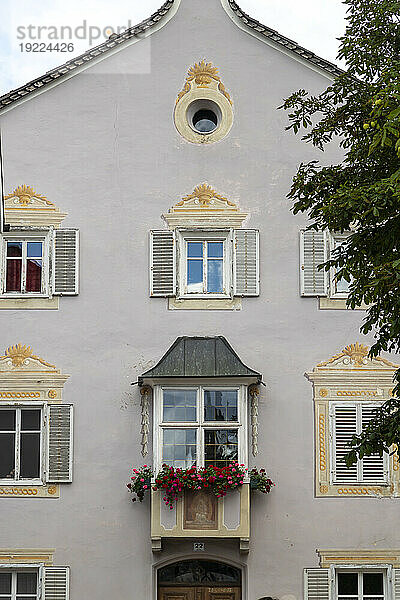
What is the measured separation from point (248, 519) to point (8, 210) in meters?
6.36

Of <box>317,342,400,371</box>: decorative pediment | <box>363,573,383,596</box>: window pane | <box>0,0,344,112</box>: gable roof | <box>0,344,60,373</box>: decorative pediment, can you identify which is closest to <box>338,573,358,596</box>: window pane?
<box>363,573,383,596</box>: window pane

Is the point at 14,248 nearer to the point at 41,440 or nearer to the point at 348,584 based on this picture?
the point at 41,440

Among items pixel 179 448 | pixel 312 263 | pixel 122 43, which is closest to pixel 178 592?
pixel 179 448

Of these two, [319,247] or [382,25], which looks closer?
[382,25]

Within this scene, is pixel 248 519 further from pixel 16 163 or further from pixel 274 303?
pixel 16 163

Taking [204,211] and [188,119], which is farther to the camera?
[188,119]

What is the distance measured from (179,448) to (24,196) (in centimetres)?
489

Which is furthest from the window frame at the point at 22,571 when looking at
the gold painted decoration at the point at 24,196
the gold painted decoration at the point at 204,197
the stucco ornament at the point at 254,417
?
the gold painted decoration at the point at 204,197

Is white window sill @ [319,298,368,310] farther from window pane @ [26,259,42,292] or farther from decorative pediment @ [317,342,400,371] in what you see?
window pane @ [26,259,42,292]

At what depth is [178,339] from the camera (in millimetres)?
18234

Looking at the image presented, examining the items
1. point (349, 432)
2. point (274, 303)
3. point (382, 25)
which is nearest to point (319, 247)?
point (274, 303)

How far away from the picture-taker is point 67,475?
1783cm

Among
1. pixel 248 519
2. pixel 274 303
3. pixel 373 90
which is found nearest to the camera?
pixel 373 90

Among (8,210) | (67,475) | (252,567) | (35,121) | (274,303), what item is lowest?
(252,567)
